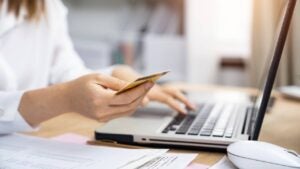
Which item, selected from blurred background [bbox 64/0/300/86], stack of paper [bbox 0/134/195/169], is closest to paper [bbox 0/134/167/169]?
stack of paper [bbox 0/134/195/169]

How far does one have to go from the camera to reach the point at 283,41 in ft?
2.06

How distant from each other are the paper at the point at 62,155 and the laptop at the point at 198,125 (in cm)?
5

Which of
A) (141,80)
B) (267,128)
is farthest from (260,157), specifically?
(267,128)

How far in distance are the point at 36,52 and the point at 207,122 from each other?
0.54 meters

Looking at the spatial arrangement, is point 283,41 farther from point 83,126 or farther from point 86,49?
point 86,49

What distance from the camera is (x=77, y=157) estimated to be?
0.64 m

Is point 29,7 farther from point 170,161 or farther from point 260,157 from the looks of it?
point 260,157

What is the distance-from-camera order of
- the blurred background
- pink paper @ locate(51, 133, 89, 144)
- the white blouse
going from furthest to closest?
the blurred background, the white blouse, pink paper @ locate(51, 133, 89, 144)

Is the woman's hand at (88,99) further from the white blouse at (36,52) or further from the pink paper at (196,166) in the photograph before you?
the white blouse at (36,52)

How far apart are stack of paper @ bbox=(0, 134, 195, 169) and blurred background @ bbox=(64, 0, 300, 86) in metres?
1.08

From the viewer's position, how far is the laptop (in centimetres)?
65

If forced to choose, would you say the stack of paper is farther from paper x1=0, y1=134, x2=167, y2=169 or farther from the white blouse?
the white blouse

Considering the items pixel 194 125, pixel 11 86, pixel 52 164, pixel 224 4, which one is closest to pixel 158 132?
pixel 194 125

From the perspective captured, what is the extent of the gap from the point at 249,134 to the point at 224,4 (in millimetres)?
1210
